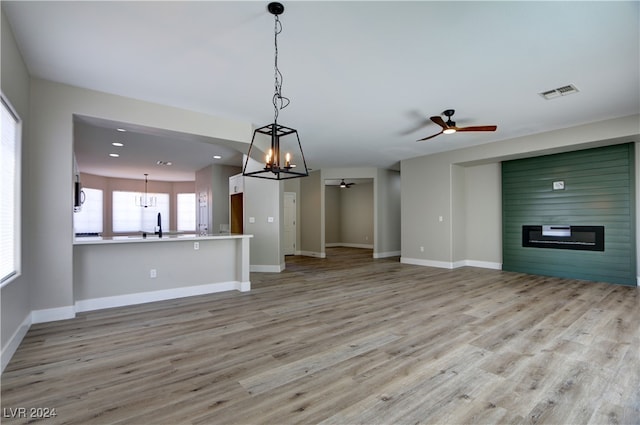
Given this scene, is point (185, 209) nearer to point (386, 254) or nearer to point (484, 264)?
point (386, 254)

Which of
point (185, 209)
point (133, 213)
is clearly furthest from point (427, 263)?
point (133, 213)

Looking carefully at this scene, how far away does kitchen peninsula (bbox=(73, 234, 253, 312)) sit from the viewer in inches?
158

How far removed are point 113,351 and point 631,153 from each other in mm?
8048

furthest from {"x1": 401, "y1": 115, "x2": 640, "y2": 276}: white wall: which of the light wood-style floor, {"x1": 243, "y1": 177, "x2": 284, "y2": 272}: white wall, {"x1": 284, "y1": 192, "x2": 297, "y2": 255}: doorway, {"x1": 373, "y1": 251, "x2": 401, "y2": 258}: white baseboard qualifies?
{"x1": 284, "y1": 192, "x2": 297, "y2": 255}: doorway

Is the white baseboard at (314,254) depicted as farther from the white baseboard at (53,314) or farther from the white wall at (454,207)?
the white baseboard at (53,314)

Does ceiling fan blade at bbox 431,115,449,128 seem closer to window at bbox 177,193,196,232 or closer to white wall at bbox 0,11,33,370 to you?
white wall at bbox 0,11,33,370

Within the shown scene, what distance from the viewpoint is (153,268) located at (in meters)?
4.49

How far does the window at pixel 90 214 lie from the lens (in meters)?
10.5

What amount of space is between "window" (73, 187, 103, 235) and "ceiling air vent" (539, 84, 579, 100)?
12577 mm

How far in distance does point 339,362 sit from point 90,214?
37.8ft

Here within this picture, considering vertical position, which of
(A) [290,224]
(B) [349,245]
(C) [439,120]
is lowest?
(B) [349,245]

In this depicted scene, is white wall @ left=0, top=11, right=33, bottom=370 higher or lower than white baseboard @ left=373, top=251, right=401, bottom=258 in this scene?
higher

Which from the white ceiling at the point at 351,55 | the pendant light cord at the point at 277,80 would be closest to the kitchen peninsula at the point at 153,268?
the white ceiling at the point at 351,55

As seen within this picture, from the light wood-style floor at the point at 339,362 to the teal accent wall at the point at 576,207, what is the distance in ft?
4.43
